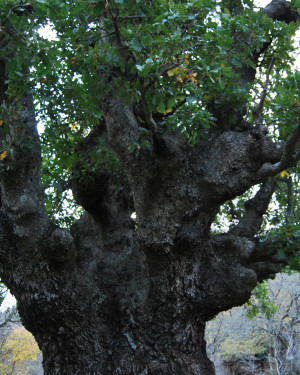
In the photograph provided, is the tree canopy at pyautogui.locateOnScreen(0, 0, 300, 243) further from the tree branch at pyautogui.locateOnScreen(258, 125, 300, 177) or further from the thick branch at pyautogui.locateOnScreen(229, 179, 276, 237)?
the thick branch at pyautogui.locateOnScreen(229, 179, 276, 237)

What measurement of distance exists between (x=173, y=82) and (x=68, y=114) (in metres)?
1.87

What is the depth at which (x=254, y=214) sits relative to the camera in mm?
5059

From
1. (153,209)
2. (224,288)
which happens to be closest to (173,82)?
(153,209)

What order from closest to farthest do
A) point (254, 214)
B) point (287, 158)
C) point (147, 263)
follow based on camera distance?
point (287, 158)
point (147, 263)
point (254, 214)

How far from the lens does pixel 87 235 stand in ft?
16.4

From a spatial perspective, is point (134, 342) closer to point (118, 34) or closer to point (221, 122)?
point (221, 122)

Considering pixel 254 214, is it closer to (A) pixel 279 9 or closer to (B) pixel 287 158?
(B) pixel 287 158

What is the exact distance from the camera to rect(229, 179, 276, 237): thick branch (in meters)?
4.98

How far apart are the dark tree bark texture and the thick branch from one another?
79 centimetres

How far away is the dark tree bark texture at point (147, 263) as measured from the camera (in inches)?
140

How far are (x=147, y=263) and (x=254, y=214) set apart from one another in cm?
199

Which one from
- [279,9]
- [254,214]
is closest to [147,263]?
[254,214]

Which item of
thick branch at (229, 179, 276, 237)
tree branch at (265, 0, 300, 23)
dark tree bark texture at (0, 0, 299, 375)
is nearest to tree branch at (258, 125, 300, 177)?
dark tree bark texture at (0, 0, 299, 375)

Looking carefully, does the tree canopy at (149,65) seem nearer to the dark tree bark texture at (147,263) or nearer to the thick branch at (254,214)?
the dark tree bark texture at (147,263)
